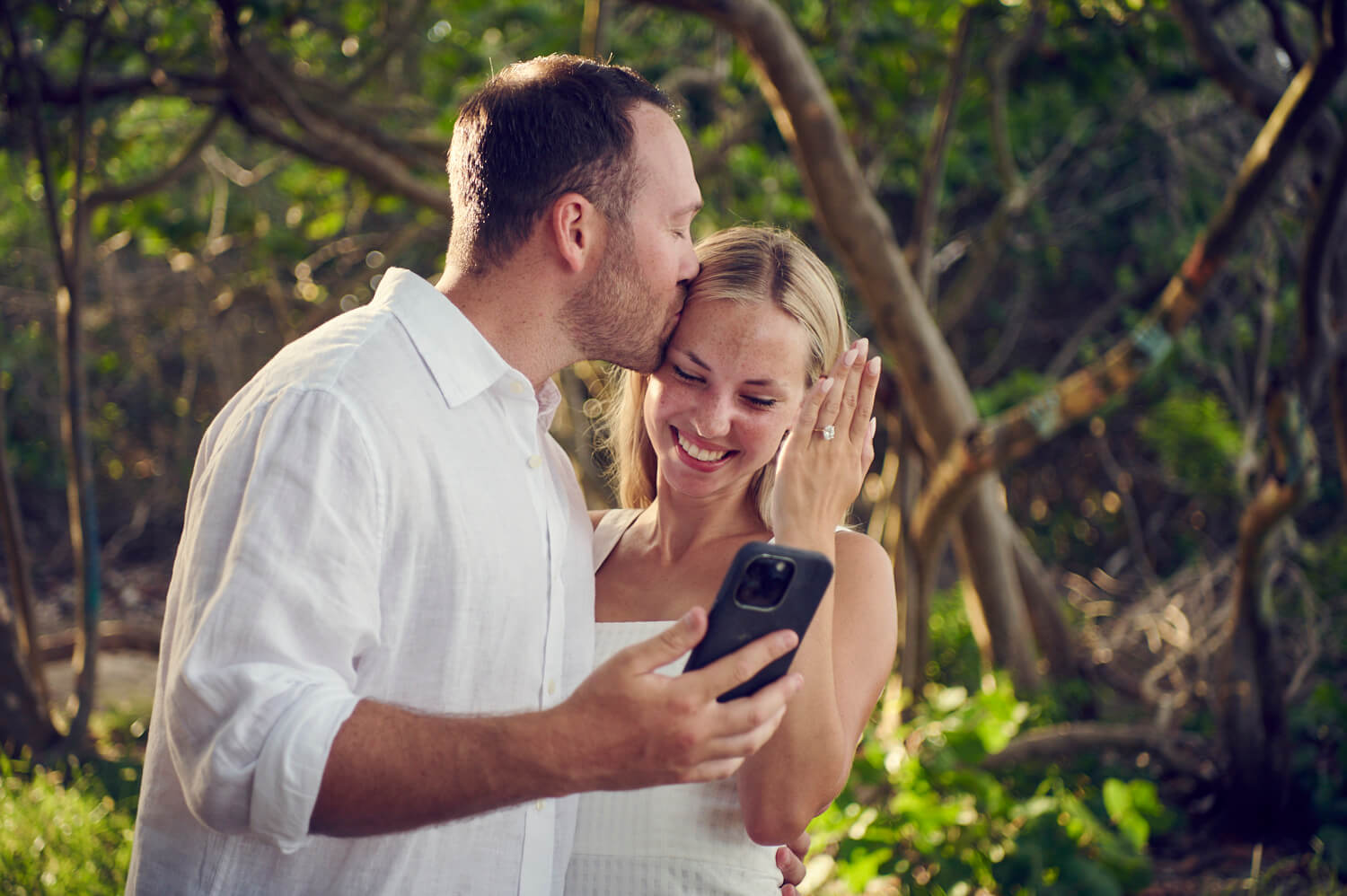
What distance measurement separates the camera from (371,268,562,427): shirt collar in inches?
57.6

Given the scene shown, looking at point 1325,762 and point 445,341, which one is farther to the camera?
point 1325,762

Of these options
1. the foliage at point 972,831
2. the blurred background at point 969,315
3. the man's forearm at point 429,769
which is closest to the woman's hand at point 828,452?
the man's forearm at point 429,769

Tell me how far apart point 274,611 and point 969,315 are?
8.44 m

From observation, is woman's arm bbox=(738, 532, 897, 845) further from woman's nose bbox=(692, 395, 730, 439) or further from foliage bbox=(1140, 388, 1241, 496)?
foliage bbox=(1140, 388, 1241, 496)

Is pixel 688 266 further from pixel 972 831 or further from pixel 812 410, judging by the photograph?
pixel 972 831

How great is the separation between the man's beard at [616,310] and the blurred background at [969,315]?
100 cm

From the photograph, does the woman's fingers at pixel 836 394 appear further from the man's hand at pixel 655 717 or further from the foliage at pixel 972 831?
the foliage at pixel 972 831

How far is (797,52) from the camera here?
384cm

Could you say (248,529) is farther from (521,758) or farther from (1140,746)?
(1140,746)

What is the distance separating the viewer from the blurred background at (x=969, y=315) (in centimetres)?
353

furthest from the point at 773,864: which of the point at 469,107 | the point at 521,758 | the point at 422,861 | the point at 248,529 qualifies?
the point at 469,107

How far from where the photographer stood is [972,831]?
3.40m

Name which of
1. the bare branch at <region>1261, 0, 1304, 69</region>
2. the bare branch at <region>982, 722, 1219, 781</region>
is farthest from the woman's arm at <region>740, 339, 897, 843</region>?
the bare branch at <region>982, 722, 1219, 781</region>

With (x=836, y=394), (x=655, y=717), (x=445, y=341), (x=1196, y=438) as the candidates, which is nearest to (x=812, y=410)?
(x=836, y=394)
